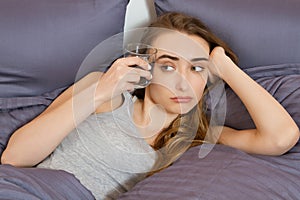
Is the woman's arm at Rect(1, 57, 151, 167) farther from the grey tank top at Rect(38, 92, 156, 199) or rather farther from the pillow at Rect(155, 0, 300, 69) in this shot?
the pillow at Rect(155, 0, 300, 69)

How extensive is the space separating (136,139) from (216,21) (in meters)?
0.42

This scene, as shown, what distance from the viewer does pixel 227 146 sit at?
→ 123cm

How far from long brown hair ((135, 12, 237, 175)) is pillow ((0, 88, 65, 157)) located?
264 mm

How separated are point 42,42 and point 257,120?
628mm

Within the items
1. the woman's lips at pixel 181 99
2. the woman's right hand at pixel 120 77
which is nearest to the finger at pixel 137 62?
the woman's right hand at pixel 120 77

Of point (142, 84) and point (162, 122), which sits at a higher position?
point (142, 84)

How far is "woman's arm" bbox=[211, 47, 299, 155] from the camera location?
1244 millimetres

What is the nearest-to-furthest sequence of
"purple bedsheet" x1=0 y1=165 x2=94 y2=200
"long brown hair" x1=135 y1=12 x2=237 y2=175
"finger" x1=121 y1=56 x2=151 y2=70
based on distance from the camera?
1. "purple bedsheet" x1=0 y1=165 x2=94 y2=200
2. "finger" x1=121 y1=56 x2=151 y2=70
3. "long brown hair" x1=135 y1=12 x2=237 y2=175

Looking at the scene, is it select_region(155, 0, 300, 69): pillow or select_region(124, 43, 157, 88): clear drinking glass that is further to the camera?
select_region(155, 0, 300, 69): pillow

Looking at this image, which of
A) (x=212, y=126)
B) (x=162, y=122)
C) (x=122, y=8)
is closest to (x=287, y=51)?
(x=212, y=126)

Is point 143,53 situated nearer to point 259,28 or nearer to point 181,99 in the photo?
point 181,99

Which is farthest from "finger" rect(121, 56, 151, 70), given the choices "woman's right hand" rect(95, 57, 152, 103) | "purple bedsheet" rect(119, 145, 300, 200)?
"purple bedsheet" rect(119, 145, 300, 200)

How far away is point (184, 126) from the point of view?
54.1 inches

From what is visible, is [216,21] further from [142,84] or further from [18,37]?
[18,37]
